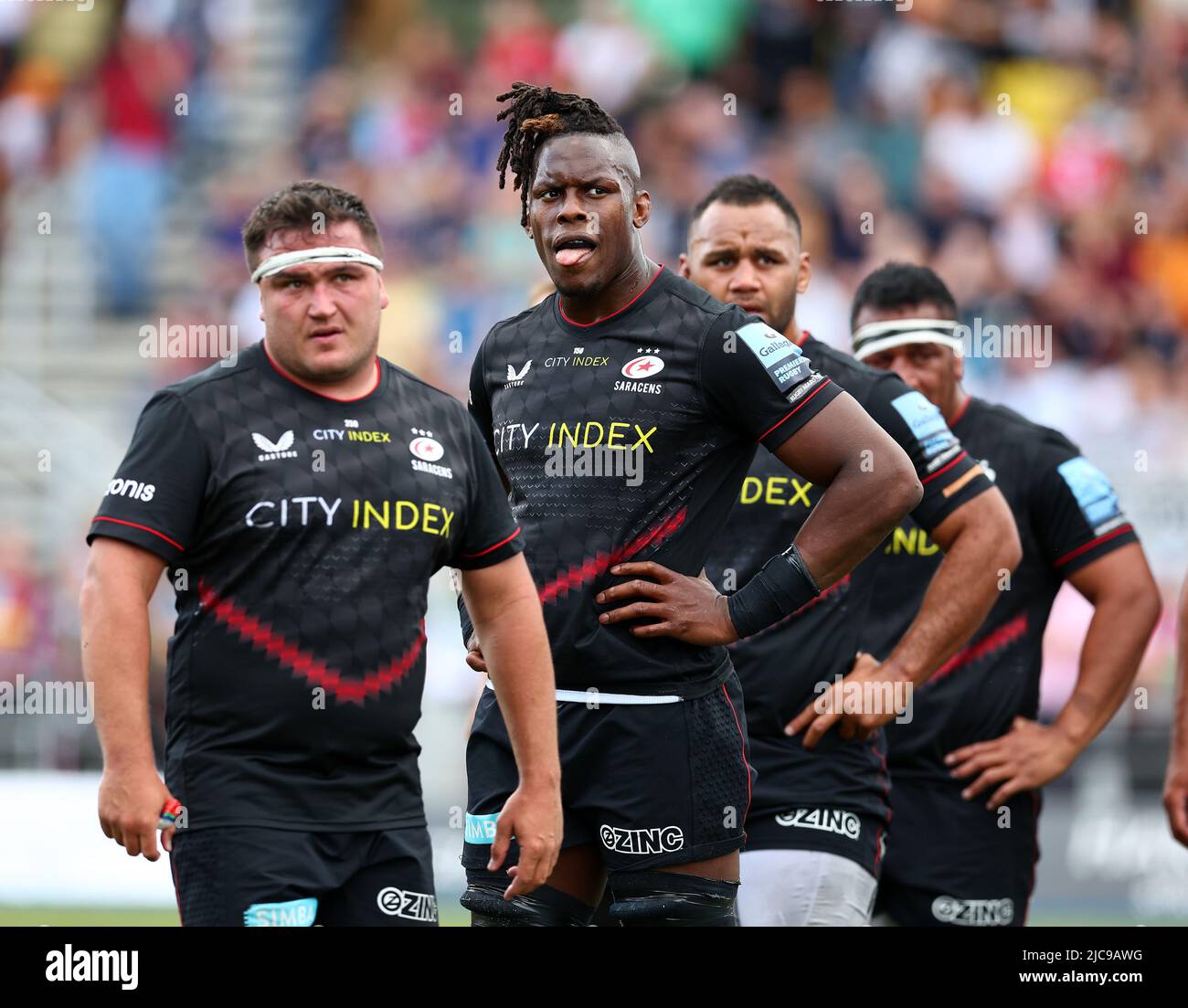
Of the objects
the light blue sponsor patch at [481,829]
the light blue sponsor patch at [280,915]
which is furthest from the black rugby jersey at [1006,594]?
the light blue sponsor patch at [280,915]

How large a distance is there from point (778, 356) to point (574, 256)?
25.9 inches

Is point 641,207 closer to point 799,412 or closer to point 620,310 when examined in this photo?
point 620,310

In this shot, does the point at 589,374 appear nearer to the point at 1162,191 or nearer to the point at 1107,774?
the point at 1107,774

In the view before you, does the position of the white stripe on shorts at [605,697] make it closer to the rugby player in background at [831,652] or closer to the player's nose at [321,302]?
the rugby player in background at [831,652]

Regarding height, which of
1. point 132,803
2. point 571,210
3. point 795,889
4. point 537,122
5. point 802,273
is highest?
point 537,122

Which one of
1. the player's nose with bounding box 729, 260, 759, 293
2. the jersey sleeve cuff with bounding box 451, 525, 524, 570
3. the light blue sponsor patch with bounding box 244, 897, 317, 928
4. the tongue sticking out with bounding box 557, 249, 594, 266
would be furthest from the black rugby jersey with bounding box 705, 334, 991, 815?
the light blue sponsor patch with bounding box 244, 897, 317, 928

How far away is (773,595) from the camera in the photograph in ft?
17.5

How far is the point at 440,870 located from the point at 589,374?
6063 millimetres

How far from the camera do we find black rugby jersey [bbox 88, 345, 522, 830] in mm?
4566

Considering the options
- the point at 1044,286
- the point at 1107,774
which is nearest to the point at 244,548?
the point at 1107,774

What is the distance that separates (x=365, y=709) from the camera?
184 inches

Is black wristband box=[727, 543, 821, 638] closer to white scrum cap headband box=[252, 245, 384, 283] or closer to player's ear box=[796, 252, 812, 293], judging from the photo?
white scrum cap headband box=[252, 245, 384, 283]

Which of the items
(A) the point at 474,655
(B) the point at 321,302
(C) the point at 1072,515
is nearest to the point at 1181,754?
(C) the point at 1072,515
